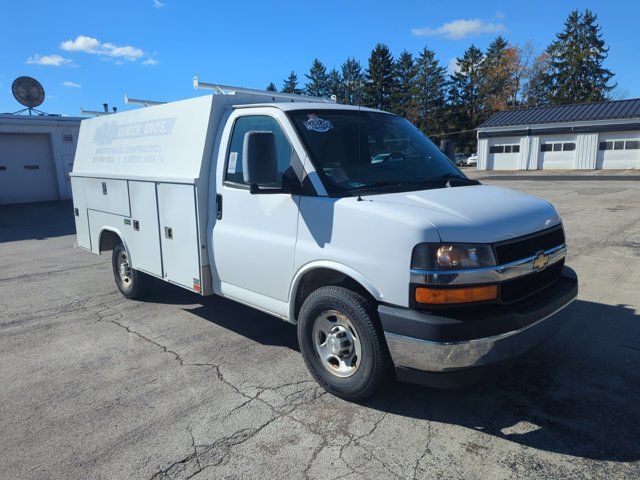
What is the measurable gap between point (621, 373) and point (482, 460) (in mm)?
1830

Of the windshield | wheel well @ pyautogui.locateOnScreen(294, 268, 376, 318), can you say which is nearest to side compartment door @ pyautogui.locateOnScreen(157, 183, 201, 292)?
wheel well @ pyautogui.locateOnScreen(294, 268, 376, 318)

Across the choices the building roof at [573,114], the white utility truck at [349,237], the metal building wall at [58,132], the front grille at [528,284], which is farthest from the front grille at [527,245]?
the building roof at [573,114]

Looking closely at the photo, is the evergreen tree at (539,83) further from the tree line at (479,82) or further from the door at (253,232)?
the door at (253,232)

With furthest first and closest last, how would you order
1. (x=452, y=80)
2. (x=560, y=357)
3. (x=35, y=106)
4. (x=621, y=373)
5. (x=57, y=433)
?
1. (x=452, y=80)
2. (x=35, y=106)
3. (x=560, y=357)
4. (x=621, y=373)
5. (x=57, y=433)

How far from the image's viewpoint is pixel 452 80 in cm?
7281

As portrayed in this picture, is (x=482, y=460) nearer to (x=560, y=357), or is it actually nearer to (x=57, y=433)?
(x=560, y=357)

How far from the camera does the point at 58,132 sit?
21.7m

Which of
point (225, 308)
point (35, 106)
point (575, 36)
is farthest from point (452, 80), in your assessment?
point (225, 308)

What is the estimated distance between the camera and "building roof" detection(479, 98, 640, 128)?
3762 cm

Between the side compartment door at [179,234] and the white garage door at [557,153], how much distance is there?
41862 mm

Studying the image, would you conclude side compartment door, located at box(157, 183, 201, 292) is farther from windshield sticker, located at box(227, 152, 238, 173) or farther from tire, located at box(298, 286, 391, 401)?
tire, located at box(298, 286, 391, 401)

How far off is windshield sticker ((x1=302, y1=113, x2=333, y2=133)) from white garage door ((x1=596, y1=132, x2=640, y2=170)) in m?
41.2

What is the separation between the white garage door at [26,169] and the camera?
20.5m

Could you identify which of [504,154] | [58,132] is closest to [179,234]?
[58,132]
